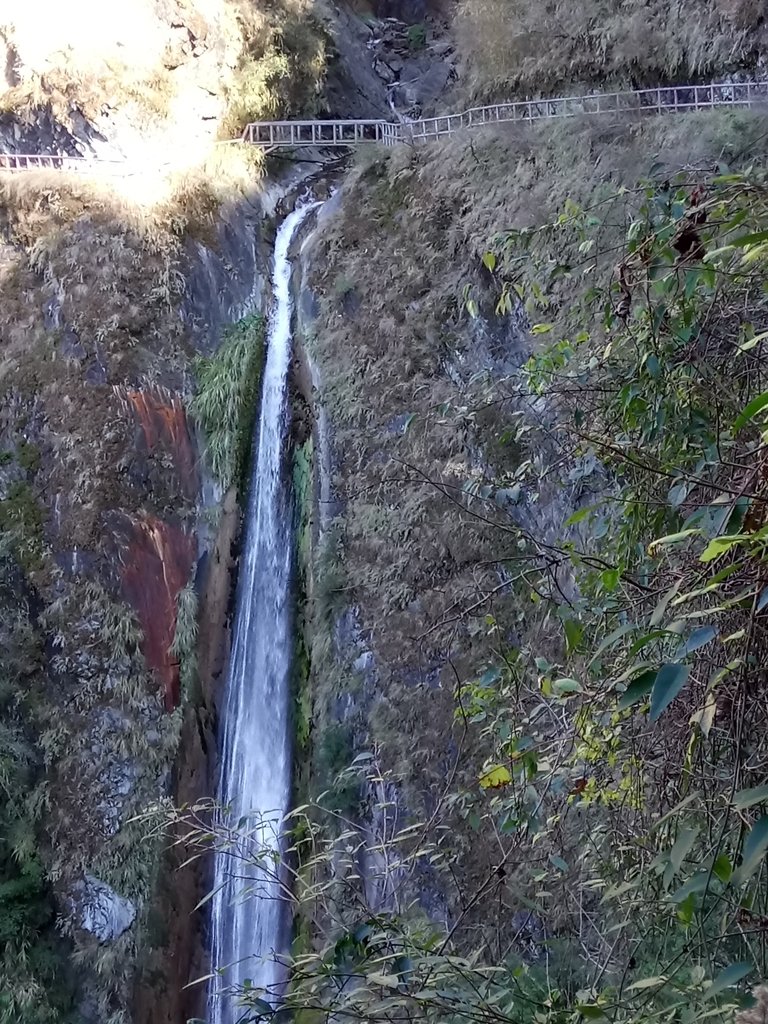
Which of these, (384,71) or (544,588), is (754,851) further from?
(384,71)

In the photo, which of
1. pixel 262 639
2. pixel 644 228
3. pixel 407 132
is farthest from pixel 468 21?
pixel 644 228

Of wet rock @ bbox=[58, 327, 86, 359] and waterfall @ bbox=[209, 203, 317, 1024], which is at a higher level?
wet rock @ bbox=[58, 327, 86, 359]

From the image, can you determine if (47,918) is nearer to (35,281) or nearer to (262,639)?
(262,639)

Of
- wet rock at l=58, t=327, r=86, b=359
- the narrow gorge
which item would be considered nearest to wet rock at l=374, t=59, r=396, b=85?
the narrow gorge

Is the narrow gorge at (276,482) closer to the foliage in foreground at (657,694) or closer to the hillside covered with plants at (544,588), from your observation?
the hillside covered with plants at (544,588)

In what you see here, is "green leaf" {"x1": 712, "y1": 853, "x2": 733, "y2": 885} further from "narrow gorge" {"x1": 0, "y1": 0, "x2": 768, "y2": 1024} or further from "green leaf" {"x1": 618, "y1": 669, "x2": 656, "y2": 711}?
"narrow gorge" {"x1": 0, "y1": 0, "x2": 768, "y2": 1024}

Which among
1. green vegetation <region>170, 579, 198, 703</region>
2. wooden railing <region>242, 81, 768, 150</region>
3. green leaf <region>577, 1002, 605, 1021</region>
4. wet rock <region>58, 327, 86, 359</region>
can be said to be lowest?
green leaf <region>577, 1002, 605, 1021</region>

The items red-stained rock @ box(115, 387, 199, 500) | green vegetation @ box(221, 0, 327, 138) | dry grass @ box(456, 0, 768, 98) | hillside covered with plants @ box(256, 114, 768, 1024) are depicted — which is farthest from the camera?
green vegetation @ box(221, 0, 327, 138)
